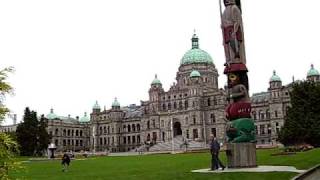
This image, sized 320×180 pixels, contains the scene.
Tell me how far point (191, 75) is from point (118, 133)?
1334 inches

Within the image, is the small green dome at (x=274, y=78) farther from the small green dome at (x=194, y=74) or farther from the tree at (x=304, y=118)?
the tree at (x=304, y=118)

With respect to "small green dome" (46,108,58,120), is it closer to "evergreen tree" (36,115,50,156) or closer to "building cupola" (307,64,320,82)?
"evergreen tree" (36,115,50,156)

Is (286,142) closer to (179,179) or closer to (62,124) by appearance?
(179,179)

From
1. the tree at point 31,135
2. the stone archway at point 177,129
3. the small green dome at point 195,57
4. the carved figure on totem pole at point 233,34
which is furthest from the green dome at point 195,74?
the carved figure on totem pole at point 233,34

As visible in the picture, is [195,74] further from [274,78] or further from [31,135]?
[31,135]

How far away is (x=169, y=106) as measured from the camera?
120875 mm

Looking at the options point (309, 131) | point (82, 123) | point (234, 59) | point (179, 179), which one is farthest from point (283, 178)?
point (82, 123)

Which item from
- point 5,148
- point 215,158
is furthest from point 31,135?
point 5,148

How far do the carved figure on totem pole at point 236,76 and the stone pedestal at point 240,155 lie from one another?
42 centimetres

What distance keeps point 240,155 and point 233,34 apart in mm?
7068

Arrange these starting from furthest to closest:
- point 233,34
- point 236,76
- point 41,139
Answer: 1. point 41,139
2. point 233,34
3. point 236,76

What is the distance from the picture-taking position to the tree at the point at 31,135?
274 feet

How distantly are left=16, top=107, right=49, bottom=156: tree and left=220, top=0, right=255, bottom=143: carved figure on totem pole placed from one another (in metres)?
63.1

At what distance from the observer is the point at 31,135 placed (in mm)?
83062
